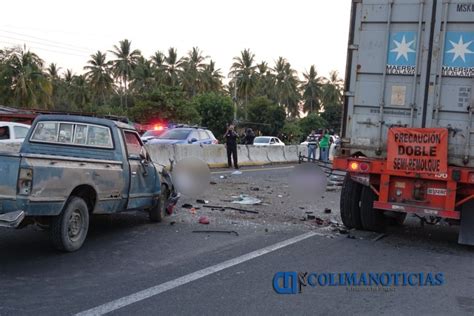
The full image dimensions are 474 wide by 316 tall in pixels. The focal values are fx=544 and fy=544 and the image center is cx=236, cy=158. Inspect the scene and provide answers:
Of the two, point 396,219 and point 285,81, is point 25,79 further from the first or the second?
point 285,81

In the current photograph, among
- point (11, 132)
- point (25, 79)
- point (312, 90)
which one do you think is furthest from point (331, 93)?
point (11, 132)

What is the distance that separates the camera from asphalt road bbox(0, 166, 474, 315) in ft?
16.1

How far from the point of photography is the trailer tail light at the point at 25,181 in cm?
595

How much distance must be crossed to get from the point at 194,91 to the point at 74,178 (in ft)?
233

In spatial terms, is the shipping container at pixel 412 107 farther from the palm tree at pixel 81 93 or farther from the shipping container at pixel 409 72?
the palm tree at pixel 81 93

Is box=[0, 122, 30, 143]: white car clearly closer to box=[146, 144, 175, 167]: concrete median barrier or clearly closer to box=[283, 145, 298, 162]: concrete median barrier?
box=[146, 144, 175, 167]: concrete median barrier

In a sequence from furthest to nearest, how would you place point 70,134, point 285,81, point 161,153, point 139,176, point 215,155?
point 285,81 → point 215,155 → point 161,153 → point 139,176 → point 70,134

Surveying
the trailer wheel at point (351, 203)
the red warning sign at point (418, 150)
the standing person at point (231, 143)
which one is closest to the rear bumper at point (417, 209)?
the red warning sign at point (418, 150)

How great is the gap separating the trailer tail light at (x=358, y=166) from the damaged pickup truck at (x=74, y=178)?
306 centimetres

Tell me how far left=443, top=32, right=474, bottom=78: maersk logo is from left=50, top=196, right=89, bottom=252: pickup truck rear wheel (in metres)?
5.19

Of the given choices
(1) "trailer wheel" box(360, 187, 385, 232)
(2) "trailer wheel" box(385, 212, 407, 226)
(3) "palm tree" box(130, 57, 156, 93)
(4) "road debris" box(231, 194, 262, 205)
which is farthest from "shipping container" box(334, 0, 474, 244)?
(3) "palm tree" box(130, 57, 156, 93)

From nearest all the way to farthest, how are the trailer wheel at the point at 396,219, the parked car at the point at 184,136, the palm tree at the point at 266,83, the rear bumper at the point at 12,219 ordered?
the rear bumper at the point at 12,219, the trailer wheel at the point at 396,219, the parked car at the point at 184,136, the palm tree at the point at 266,83

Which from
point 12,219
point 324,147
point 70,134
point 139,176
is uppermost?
point 70,134

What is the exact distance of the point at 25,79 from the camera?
4034 centimetres
